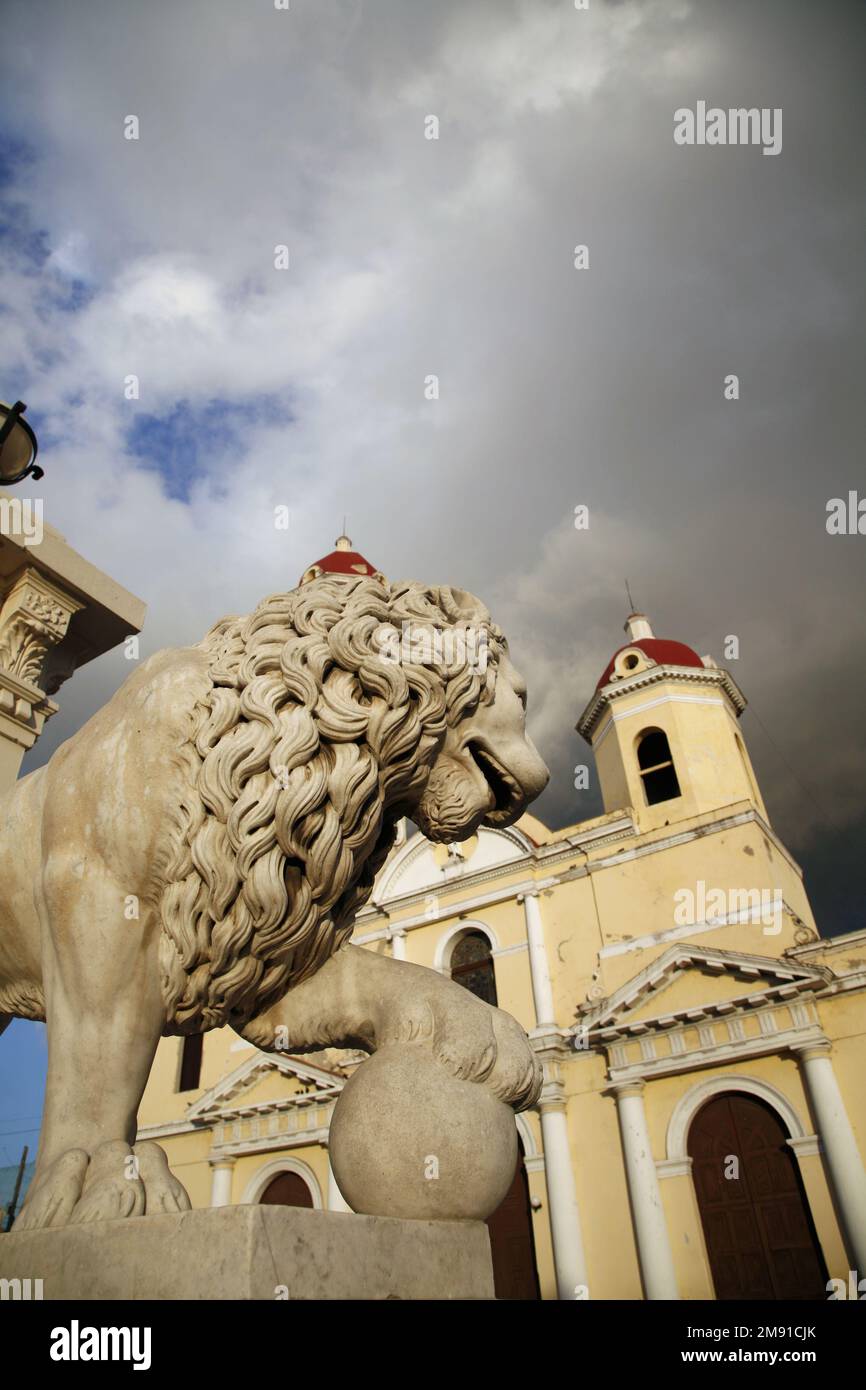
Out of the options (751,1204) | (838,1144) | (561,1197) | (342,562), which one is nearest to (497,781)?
(838,1144)

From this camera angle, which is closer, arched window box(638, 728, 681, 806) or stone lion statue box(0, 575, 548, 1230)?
stone lion statue box(0, 575, 548, 1230)

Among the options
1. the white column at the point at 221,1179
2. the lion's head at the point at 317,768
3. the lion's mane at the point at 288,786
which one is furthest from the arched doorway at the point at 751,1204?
the lion's mane at the point at 288,786

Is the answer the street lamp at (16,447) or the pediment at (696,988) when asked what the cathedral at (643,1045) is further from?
the street lamp at (16,447)

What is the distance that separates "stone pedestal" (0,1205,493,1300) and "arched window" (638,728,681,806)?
51.8ft

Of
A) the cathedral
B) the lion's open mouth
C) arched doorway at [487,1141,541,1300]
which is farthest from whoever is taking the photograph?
arched doorway at [487,1141,541,1300]

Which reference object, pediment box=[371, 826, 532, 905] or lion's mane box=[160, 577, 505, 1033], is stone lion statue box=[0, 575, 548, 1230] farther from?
pediment box=[371, 826, 532, 905]

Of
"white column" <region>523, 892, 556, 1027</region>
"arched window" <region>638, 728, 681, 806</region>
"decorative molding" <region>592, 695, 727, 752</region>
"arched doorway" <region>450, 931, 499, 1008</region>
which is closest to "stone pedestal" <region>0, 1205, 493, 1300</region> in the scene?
"white column" <region>523, 892, 556, 1027</region>

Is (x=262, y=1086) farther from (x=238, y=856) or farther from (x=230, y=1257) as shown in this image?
(x=230, y=1257)

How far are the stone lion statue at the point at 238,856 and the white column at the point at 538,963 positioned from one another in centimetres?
1371

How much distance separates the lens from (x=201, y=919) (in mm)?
2049

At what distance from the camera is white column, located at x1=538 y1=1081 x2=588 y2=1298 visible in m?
12.8
